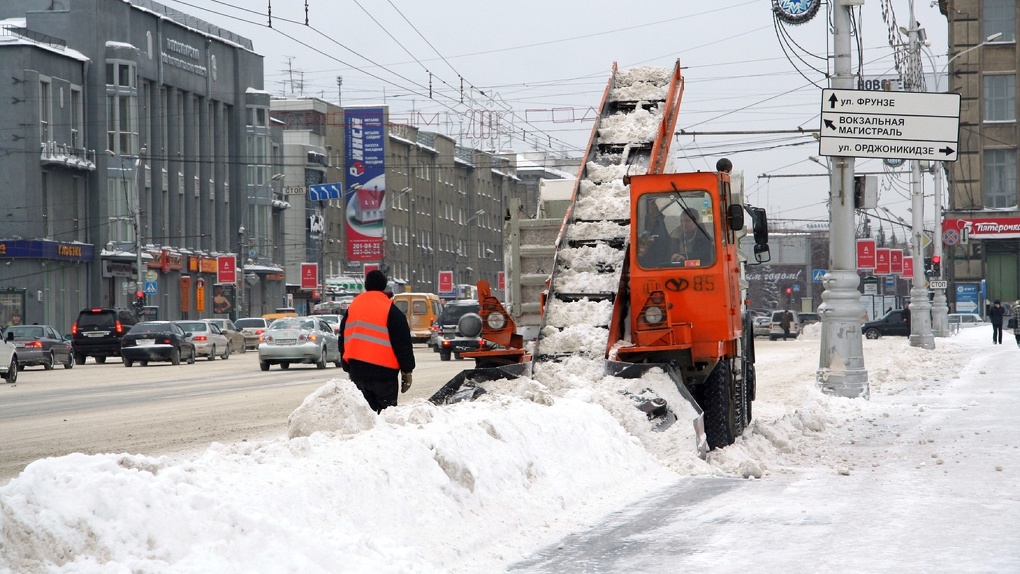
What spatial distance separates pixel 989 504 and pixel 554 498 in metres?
3.02

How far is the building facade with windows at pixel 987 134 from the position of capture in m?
71.4

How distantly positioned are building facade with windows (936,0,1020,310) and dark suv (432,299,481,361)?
36929 millimetres

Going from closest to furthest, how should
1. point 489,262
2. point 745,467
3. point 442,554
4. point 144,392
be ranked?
point 442,554 → point 745,467 → point 144,392 → point 489,262

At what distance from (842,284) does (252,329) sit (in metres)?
39.8

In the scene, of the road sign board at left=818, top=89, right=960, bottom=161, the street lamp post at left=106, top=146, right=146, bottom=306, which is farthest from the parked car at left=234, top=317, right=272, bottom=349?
the road sign board at left=818, top=89, right=960, bottom=161

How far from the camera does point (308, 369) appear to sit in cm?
3581

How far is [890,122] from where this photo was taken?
19391 mm

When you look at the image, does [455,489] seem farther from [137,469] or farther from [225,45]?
[225,45]

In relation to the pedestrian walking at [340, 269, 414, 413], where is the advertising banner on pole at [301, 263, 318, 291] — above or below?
above

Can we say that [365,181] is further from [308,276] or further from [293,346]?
[293,346]

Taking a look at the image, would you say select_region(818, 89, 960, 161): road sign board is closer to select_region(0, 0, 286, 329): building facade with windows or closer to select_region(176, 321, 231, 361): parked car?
select_region(176, 321, 231, 361): parked car

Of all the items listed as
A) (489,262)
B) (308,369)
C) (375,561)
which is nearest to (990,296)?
(308,369)

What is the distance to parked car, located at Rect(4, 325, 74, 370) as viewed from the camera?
37875 mm

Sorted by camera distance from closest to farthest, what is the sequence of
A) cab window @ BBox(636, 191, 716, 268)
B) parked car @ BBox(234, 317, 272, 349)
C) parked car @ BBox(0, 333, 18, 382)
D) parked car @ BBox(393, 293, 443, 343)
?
cab window @ BBox(636, 191, 716, 268) < parked car @ BBox(0, 333, 18, 382) < parked car @ BBox(393, 293, 443, 343) < parked car @ BBox(234, 317, 272, 349)
